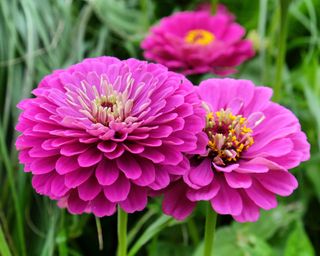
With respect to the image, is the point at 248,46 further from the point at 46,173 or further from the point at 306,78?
the point at 46,173

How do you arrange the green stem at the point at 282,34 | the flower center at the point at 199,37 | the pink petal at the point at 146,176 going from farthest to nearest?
the flower center at the point at 199,37, the green stem at the point at 282,34, the pink petal at the point at 146,176


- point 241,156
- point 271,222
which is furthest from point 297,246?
point 241,156

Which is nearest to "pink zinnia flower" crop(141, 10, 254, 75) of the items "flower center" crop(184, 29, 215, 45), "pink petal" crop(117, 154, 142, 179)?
"flower center" crop(184, 29, 215, 45)

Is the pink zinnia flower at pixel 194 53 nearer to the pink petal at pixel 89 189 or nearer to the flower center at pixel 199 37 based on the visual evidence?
the flower center at pixel 199 37

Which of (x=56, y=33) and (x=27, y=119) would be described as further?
(x=56, y=33)

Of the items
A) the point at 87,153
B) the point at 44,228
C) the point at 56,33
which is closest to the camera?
the point at 87,153

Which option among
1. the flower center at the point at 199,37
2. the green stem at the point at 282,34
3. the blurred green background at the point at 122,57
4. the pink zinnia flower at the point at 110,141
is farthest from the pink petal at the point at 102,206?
the flower center at the point at 199,37

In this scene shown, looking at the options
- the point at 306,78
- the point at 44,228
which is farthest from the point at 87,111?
the point at 306,78
